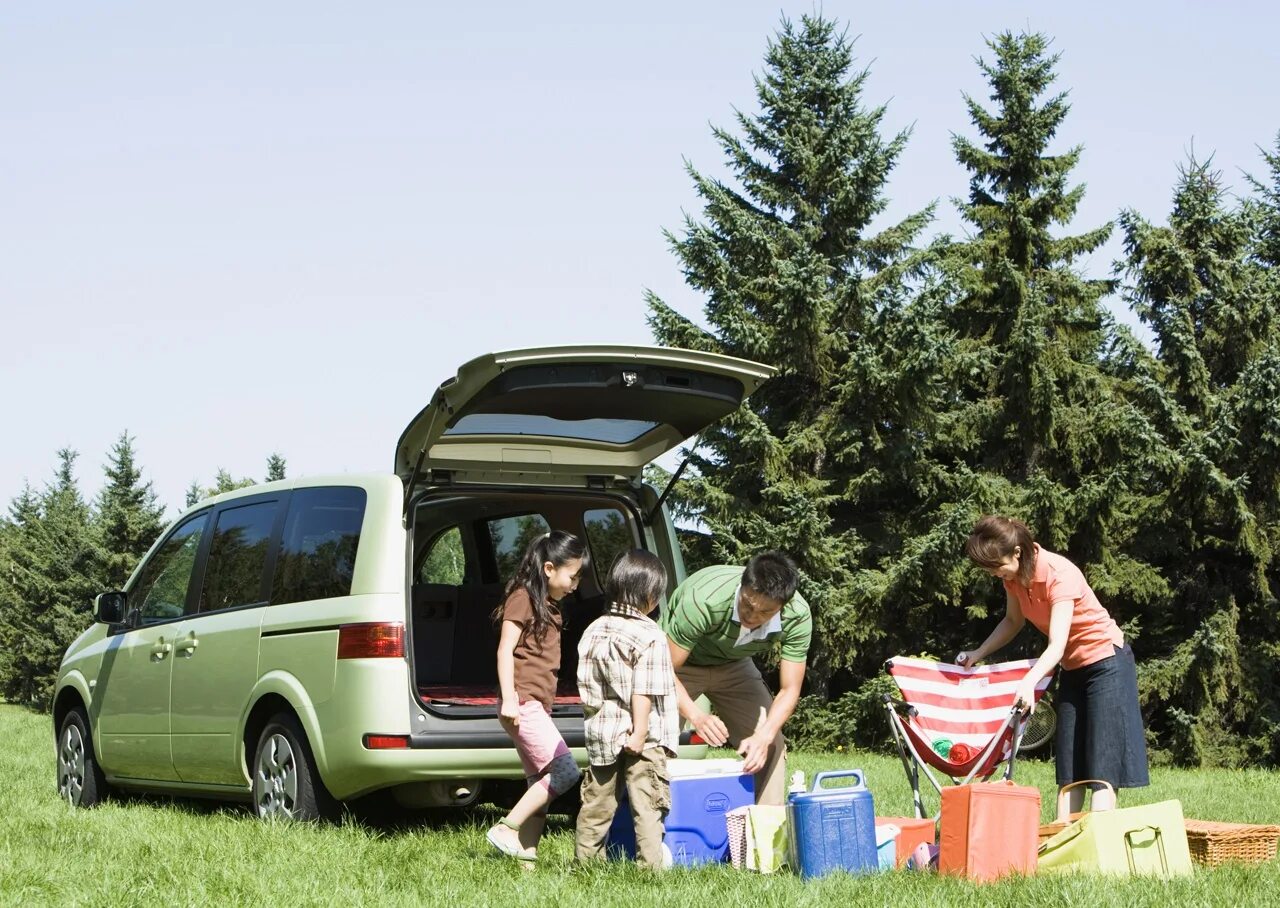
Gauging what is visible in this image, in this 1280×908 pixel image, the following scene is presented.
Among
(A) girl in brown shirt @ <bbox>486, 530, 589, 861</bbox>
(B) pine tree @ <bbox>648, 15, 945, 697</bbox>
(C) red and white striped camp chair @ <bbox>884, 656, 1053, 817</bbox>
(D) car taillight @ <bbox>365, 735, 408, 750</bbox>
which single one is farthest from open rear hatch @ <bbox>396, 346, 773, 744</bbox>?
(B) pine tree @ <bbox>648, 15, 945, 697</bbox>

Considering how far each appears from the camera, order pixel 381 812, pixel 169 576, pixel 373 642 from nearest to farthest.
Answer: pixel 373 642, pixel 381 812, pixel 169 576

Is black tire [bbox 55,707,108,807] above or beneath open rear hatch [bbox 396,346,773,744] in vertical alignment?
beneath

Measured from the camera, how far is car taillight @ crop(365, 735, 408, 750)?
258 inches

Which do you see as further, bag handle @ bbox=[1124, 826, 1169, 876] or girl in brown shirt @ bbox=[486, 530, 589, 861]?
girl in brown shirt @ bbox=[486, 530, 589, 861]

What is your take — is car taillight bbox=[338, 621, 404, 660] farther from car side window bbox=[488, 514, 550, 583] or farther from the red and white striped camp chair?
the red and white striped camp chair

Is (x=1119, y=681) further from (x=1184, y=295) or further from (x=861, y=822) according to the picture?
(x=1184, y=295)

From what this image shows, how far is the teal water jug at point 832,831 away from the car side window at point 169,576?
407cm

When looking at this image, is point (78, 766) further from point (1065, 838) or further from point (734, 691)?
point (1065, 838)

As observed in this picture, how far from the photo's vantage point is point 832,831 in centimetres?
558

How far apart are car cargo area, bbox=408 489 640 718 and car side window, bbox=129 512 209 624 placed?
1.25m

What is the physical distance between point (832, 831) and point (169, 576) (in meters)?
4.53

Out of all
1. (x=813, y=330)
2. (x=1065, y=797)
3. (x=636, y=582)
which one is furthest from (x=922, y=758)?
(x=813, y=330)

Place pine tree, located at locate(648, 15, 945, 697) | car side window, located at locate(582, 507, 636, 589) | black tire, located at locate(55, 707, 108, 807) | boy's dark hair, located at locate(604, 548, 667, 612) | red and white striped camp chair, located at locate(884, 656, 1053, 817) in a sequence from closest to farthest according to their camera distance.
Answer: boy's dark hair, located at locate(604, 548, 667, 612)
red and white striped camp chair, located at locate(884, 656, 1053, 817)
car side window, located at locate(582, 507, 636, 589)
black tire, located at locate(55, 707, 108, 807)
pine tree, located at locate(648, 15, 945, 697)

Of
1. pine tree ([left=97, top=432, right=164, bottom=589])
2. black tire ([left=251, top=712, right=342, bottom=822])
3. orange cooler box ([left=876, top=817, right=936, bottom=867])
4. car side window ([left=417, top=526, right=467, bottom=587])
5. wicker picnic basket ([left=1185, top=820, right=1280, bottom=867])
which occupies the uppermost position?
pine tree ([left=97, top=432, right=164, bottom=589])
